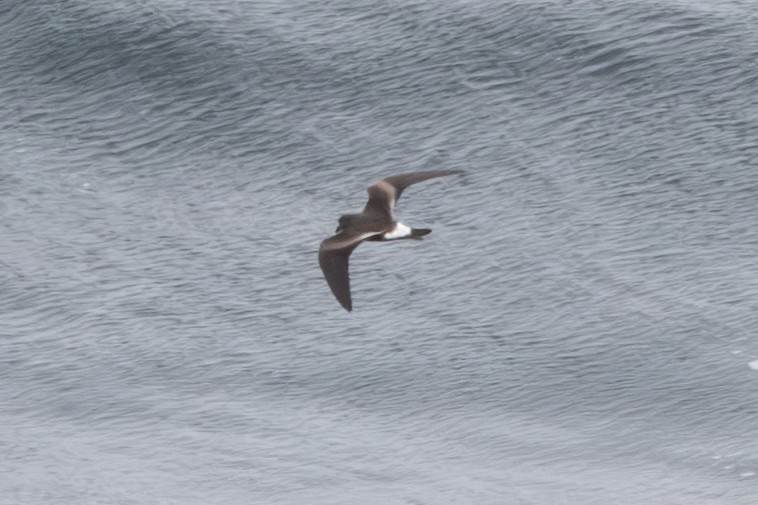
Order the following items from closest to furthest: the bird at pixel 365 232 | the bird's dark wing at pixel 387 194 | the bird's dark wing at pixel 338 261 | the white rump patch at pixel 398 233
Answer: the bird's dark wing at pixel 338 261, the bird at pixel 365 232, the white rump patch at pixel 398 233, the bird's dark wing at pixel 387 194

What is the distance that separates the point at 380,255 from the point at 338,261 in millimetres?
9039

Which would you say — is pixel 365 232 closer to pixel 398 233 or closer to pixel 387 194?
pixel 398 233

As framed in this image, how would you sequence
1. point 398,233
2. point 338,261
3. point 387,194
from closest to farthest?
point 338,261 < point 398,233 < point 387,194

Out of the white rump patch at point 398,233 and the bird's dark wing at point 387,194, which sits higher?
the bird's dark wing at point 387,194

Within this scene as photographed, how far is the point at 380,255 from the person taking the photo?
902 inches

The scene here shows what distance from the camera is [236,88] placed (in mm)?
26406

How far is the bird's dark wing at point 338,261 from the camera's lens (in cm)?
1338

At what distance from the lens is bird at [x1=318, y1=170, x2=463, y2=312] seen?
44.7 ft

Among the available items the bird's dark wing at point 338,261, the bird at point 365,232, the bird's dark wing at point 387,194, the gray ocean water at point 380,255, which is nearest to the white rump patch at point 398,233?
the bird at point 365,232

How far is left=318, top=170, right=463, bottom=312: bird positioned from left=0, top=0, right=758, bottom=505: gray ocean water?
12.7 ft

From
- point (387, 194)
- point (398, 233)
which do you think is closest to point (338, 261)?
point (398, 233)

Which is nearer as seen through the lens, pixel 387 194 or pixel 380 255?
pixel 387 194

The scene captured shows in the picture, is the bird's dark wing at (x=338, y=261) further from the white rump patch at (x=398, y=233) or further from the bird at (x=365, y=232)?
the white rump patch at (x=398, y=233)

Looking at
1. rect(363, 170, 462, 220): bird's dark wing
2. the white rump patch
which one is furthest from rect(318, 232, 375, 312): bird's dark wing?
rect(363, 170, 462, 220): bird's dark wing
